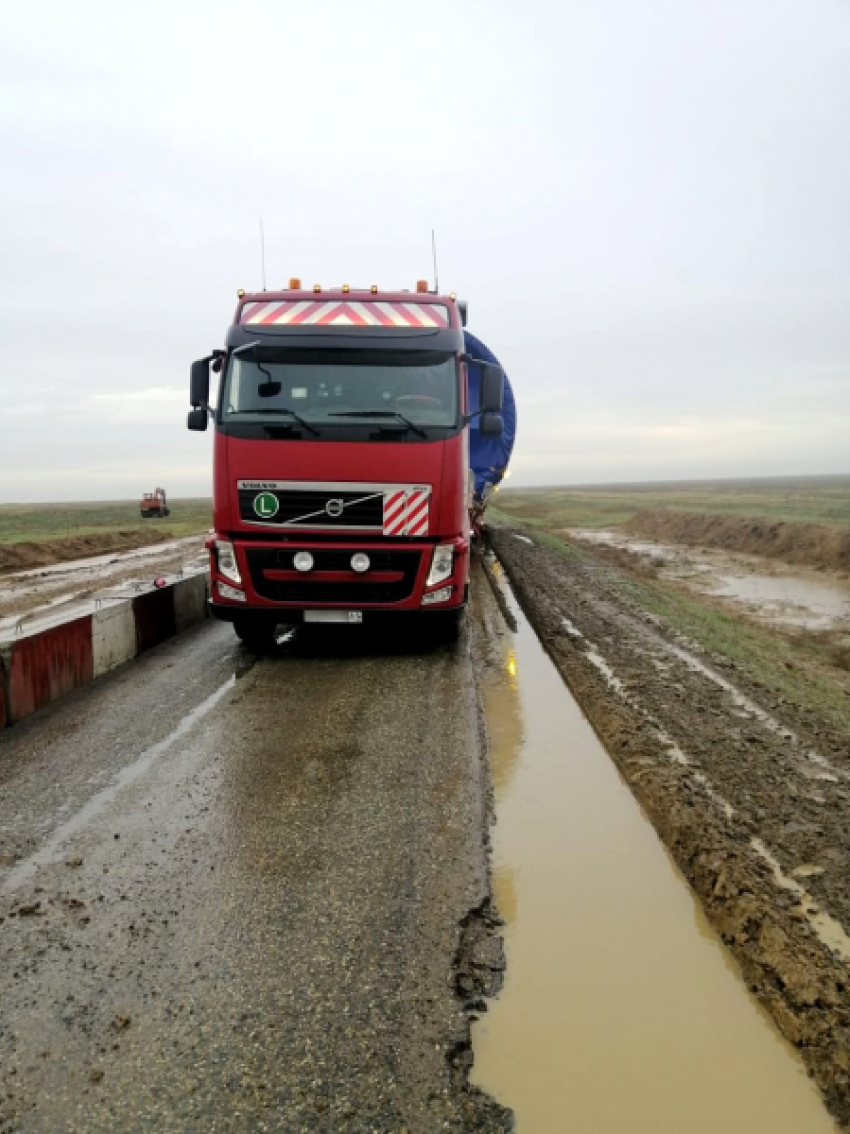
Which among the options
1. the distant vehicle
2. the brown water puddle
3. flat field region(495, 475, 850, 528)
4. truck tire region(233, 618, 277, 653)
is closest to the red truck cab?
truck tire region(233, 618, 277, 653)

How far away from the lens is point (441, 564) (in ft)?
22.7

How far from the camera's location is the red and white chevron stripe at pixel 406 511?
22.0 ft

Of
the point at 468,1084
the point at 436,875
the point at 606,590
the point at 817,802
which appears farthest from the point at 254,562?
the point at 606,590

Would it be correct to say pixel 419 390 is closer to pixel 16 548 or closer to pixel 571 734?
pixel 571 734

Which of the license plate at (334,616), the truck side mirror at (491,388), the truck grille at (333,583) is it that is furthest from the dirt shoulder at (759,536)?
the license plate at (334,616)

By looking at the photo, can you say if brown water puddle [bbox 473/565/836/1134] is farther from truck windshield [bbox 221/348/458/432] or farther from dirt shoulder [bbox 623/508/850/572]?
dirt shoulder [bbox 623/508/850/572]

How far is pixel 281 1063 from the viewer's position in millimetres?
2205

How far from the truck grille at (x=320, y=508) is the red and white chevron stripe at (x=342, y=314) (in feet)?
5.50

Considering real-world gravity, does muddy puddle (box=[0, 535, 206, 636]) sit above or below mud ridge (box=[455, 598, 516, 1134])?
above

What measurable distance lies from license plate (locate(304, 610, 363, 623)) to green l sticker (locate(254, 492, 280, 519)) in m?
0.94

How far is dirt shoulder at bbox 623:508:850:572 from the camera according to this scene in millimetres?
18820

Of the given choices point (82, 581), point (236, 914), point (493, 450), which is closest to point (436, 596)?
point (236, 914)

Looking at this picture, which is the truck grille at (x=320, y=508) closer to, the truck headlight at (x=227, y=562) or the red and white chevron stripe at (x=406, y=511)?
the red and white chevron stripe at (x=406, y=511)

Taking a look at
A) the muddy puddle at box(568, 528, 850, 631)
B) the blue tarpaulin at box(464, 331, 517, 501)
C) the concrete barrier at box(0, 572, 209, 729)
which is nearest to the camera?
the concrete barrier at box(0, 572, 209, 729)
